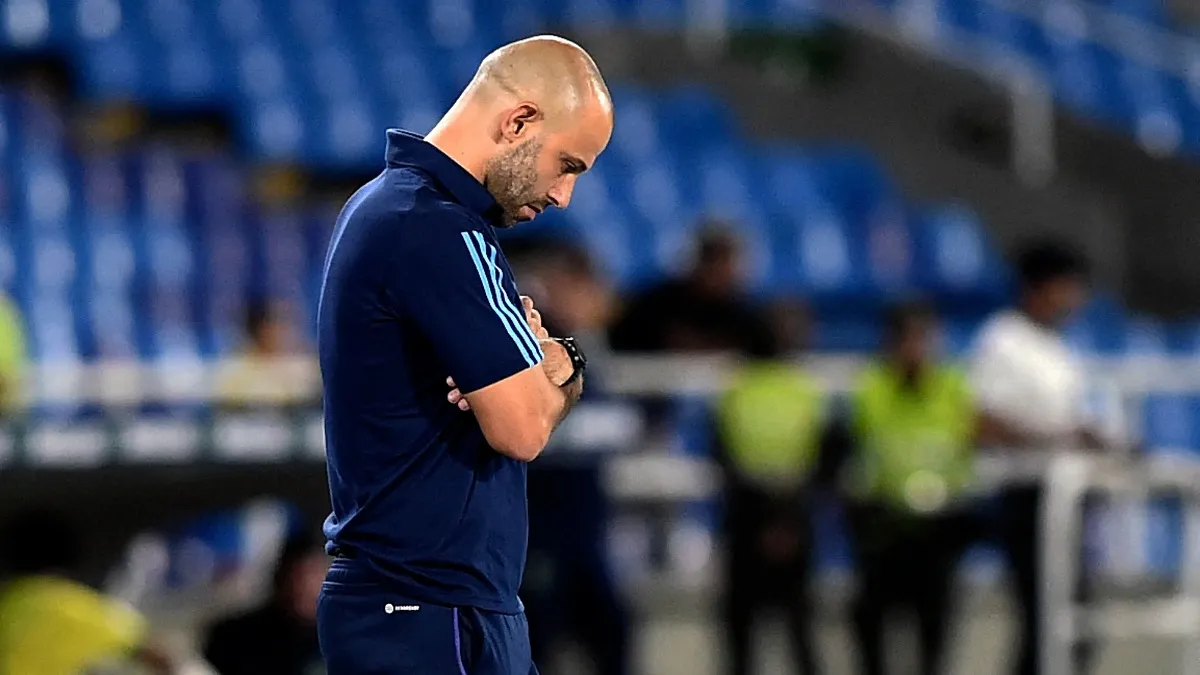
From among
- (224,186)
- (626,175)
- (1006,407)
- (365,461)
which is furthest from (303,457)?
(626,175)

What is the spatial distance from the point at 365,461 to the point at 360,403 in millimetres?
91

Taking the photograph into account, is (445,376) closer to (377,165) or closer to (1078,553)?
(1078,553)

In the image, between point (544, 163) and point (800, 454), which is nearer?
point (544, 163)

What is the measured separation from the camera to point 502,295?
312 centimetres

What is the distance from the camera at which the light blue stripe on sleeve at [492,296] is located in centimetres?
309

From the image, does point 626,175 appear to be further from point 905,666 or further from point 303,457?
point 303,457

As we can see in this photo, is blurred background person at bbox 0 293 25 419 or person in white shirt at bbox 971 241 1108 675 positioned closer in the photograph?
blurred background person at bbox 0 293 25 419

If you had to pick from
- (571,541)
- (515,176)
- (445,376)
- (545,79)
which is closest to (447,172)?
(515,176)

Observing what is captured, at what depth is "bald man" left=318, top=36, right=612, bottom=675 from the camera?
3078 mm

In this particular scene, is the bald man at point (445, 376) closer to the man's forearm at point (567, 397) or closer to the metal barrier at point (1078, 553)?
the man's forearm at point (567, 397)

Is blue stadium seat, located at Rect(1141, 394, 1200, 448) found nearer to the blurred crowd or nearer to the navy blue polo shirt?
the blurred crowd

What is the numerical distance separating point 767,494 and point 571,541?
107 centimetres

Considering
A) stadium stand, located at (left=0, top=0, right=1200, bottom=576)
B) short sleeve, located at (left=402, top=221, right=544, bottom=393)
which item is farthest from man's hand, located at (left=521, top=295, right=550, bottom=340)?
stadium stand, located at (left=0, top=0, right=1200, bottom=576)

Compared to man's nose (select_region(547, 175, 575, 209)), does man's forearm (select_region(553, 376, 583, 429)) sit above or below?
below
